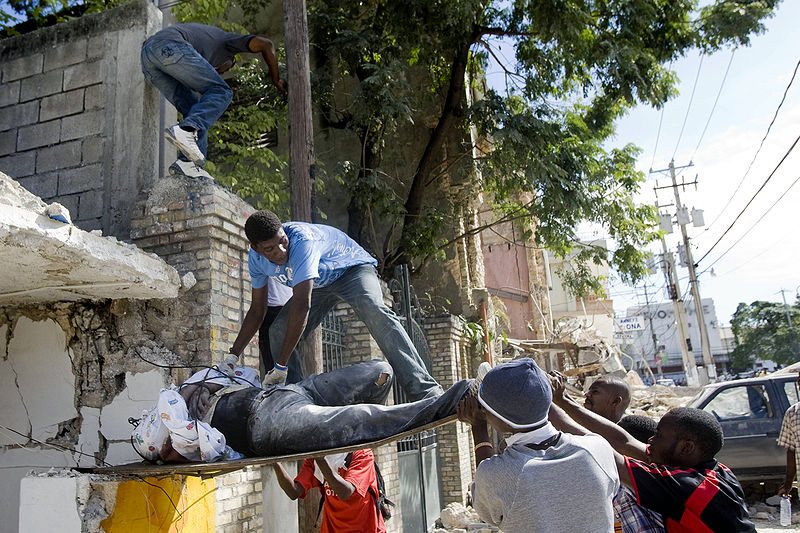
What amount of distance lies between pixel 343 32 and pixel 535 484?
870 cm

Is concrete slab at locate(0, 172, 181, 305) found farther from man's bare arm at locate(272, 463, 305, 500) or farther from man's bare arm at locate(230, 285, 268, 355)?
man's bare arm at locate(272, 463, 305, 500)

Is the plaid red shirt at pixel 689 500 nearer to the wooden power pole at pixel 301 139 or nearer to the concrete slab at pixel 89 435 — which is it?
the wooden power pole at pixel 301 139

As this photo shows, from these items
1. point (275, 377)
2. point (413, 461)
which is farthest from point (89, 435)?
point (413, 461)

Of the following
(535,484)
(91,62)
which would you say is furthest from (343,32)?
(535,484)

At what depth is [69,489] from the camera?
344 cm

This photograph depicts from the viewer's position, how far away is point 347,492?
3863mm

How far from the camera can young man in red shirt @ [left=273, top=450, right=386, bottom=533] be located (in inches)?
154

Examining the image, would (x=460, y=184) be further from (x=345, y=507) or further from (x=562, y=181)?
(x=345, y=507)

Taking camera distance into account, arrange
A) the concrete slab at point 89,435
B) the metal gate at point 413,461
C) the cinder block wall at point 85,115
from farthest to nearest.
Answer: the metal gate at point 413,461 < the cinder block wall at point 85,115 < the concrete slab at point 89,435

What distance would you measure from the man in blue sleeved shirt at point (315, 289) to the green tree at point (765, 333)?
42978mm

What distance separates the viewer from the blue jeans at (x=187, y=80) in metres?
4.92

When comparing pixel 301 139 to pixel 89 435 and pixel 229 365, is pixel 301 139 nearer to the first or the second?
pixel 229 365

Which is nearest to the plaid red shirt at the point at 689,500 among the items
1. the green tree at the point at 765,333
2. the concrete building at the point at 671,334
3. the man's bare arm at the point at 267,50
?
the man's bare arm at the point at 267,50

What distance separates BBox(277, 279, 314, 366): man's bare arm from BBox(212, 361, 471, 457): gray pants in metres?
0.34
